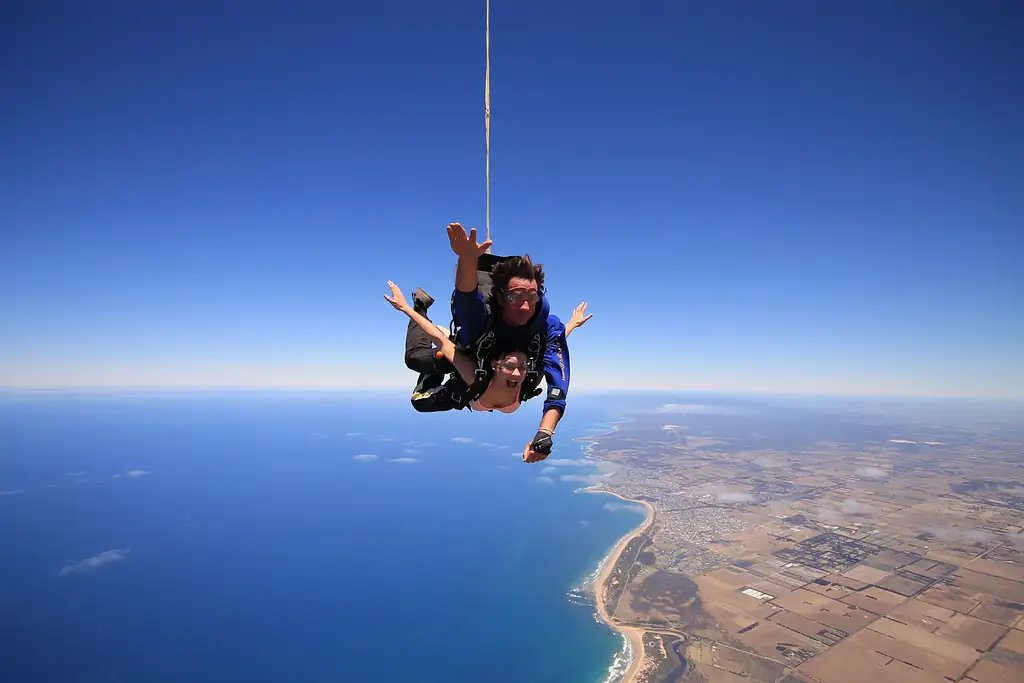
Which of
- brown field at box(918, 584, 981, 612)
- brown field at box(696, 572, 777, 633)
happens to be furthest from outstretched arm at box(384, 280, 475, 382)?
brown field at box(918, 584, 981, 612)

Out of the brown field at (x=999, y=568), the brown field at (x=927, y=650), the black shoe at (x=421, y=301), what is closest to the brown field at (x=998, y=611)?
the brown field at (x=927, y=650)

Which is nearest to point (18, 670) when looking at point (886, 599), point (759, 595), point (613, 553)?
point (613, 553)

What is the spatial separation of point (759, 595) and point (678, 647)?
39.6 ft

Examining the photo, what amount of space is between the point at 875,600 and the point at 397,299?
48445mm

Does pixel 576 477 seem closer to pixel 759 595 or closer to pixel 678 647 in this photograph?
pixel 759 595

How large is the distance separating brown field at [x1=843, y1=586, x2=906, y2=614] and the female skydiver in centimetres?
4538

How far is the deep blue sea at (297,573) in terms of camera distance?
30.9 meters

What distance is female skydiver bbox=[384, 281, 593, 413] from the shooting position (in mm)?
3029

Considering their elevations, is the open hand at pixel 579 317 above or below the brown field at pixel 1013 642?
above

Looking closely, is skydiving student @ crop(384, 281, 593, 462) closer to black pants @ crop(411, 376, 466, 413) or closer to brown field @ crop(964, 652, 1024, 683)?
black pants @ crop(411, 376, 466, 413)

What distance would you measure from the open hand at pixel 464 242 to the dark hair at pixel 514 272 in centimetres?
46

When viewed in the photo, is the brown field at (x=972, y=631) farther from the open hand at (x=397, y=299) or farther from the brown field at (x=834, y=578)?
the open hand at (x=397, y=299)

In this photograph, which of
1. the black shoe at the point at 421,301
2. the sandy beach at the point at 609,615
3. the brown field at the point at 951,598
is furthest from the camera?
the brown field at the point at 951,598

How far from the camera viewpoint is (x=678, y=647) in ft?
96.1
